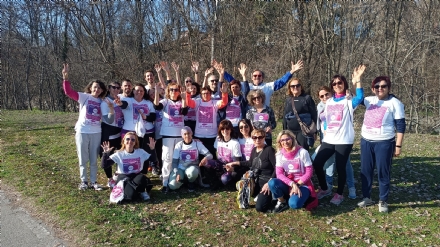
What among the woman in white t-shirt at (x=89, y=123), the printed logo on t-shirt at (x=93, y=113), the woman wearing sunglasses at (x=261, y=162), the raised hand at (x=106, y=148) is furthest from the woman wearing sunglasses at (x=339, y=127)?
the printed logo on t-shirt at (x=93, y=113)

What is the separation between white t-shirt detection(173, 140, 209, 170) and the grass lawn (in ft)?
1.99

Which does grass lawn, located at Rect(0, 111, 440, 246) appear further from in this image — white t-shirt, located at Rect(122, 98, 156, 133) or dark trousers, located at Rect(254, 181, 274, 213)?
white t-shirt, located at Rect(122, 98, 156, 133)

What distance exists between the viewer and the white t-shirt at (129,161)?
5.89 meters

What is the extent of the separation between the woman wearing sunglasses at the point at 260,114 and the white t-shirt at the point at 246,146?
11.7 inches

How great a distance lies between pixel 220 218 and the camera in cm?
531

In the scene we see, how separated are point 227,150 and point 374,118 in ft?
8.61

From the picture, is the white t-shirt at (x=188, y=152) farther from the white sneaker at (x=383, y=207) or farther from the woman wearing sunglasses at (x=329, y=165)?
the white sneaker at (x=383, y=207)

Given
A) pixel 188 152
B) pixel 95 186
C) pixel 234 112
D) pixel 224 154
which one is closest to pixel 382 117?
pixel 234 112

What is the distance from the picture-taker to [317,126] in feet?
20.9

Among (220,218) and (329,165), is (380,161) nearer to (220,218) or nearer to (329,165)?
(329,165)

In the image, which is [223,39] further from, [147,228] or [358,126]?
[147,228]

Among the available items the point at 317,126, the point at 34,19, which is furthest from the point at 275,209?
the point at 34,19

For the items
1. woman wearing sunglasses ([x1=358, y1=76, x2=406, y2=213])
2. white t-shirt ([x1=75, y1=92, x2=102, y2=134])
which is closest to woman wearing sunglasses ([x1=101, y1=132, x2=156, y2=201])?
white t-shirt ([x1=75, y1=92, x2=102, y2=134])

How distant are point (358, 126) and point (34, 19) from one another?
2857 centimetres
